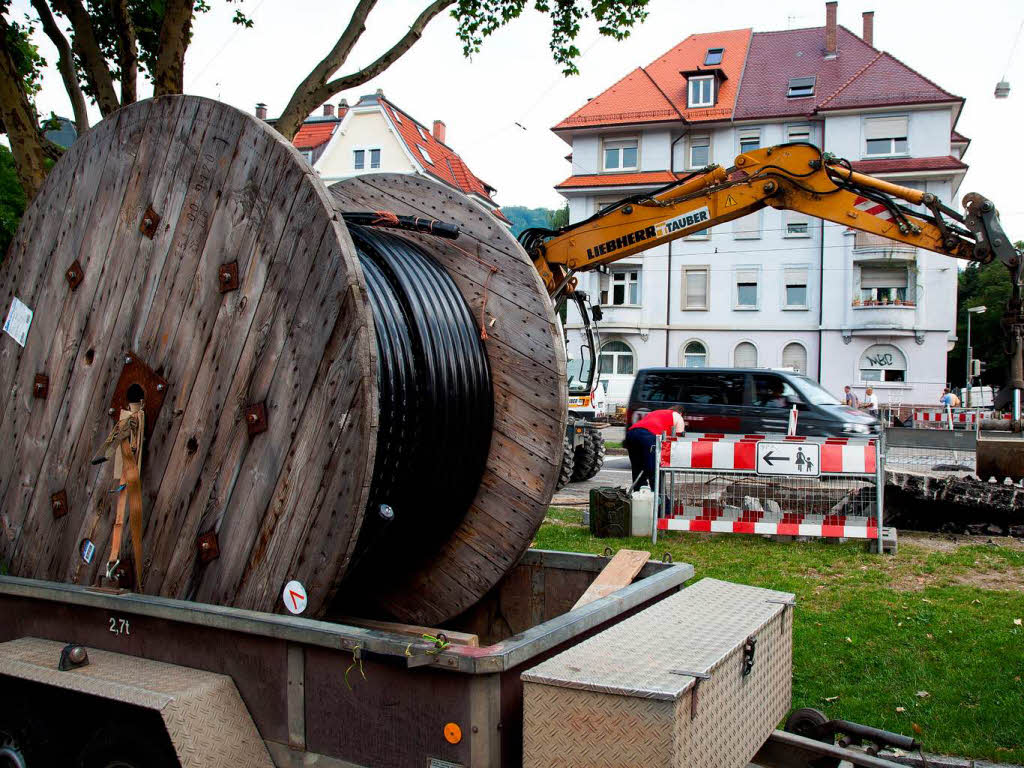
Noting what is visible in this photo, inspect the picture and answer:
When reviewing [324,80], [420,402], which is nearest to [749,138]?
[324,80]

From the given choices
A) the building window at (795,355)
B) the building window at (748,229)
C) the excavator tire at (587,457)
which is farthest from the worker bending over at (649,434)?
the building window at (748,229)

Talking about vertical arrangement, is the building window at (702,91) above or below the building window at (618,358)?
above

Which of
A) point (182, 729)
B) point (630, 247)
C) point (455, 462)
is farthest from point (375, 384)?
point (630, 247)

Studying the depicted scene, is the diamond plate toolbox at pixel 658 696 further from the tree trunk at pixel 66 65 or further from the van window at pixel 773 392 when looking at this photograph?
the van window at pixel 773 392

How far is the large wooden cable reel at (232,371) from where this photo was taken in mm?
3047

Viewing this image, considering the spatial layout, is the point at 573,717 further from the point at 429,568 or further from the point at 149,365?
the point at 149,365

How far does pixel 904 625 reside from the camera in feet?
21.6

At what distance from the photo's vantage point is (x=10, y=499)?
154 inches

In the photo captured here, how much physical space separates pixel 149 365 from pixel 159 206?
0.66 m

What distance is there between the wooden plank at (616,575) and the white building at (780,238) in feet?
119

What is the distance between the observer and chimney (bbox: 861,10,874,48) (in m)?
42.9

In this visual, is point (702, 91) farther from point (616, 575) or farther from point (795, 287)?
point (616, 575)

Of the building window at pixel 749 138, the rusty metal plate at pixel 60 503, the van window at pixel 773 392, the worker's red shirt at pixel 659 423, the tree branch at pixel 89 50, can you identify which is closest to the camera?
the rusty metal plate at pixel 60 503

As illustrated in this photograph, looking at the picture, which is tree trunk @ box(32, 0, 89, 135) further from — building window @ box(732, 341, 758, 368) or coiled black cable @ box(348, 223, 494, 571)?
building window @ box(732, 341, 758, 368)
